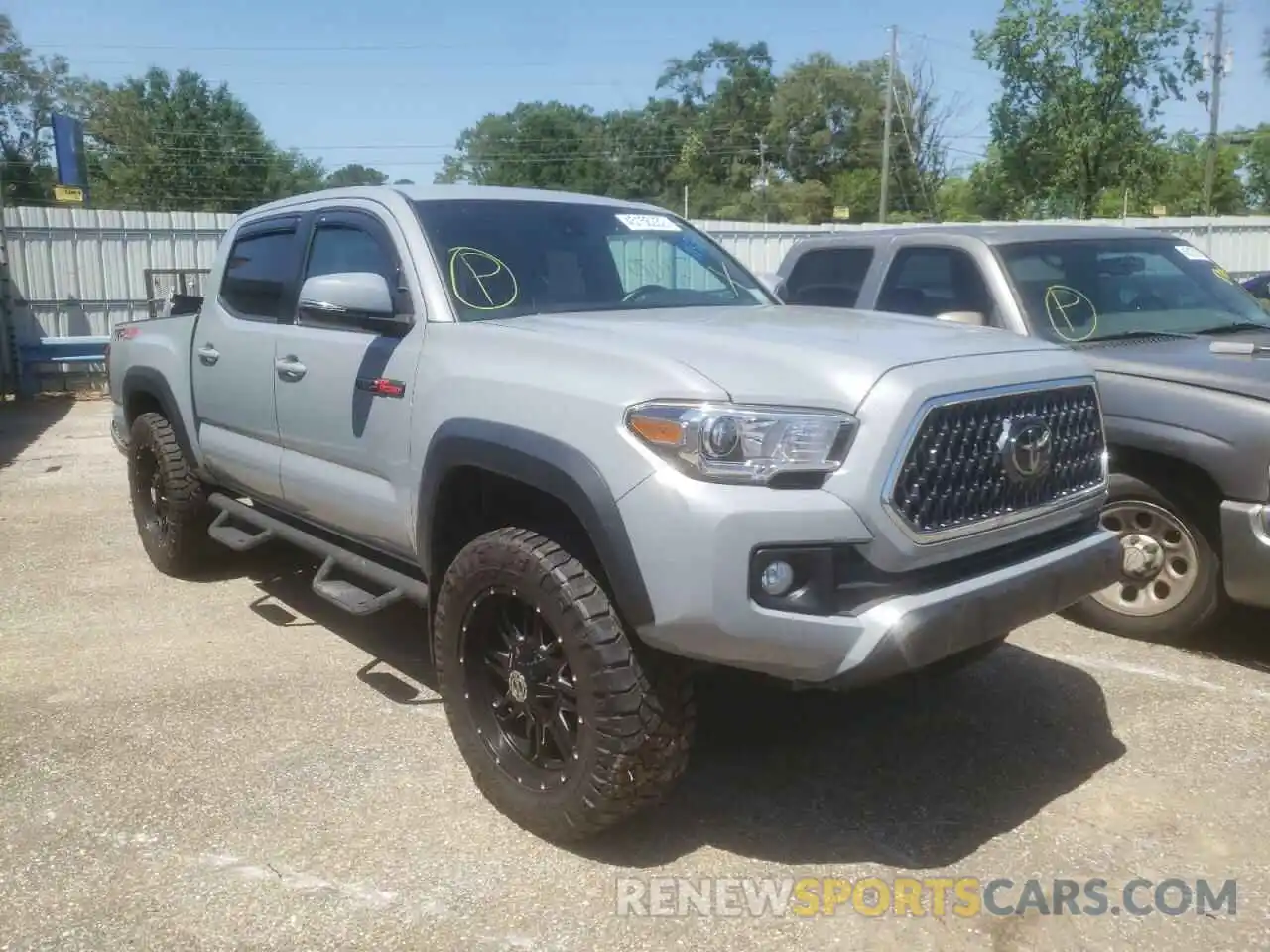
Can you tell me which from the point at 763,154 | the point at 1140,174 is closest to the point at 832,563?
the point at 1140,174

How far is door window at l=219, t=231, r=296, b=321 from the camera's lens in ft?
16.1

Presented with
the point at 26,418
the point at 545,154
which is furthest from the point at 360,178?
the point at 545,154

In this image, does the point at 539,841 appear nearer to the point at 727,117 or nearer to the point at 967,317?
the point at 967,317

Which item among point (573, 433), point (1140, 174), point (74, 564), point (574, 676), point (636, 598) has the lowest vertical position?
point (74, 564)

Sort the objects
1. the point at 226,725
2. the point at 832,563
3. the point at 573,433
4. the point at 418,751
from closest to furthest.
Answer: the point at 832,563
the point at 573,433
the point at 418,751
the point at 226,725

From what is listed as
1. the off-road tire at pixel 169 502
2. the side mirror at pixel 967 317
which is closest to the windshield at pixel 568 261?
the side mirror at pixel 967 317

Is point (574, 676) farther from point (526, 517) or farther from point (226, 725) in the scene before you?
point (226, 725)

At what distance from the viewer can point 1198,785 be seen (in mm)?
3670

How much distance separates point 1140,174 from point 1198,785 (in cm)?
2993

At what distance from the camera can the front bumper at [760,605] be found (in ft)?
8.98

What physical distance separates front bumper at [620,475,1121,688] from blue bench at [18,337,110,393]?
15.0 m

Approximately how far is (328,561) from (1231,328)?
14.5 ft

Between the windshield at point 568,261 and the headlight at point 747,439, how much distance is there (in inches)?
47.5

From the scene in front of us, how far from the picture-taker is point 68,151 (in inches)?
985
